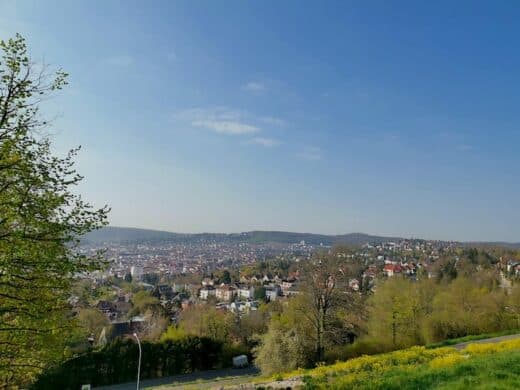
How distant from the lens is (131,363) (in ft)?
123

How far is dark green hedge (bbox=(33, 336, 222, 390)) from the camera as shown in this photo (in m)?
33.2

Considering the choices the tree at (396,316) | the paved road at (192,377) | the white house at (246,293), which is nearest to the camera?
the paved road at (192,377)

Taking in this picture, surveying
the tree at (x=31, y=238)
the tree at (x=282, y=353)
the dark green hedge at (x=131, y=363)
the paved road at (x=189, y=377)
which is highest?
the tree at (x=31, y=238)

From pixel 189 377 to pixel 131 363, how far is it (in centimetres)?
547

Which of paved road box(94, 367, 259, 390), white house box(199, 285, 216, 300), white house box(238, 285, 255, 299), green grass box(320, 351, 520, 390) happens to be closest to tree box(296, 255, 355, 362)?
paved road box(94, 367, 259, 390)

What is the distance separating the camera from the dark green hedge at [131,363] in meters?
33.2

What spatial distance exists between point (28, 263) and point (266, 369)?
25.1 meters

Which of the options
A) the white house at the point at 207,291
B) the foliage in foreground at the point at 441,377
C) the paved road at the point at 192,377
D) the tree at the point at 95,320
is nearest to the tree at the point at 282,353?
the paved road at the point at 192,377

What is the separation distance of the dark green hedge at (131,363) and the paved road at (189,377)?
1123 mm

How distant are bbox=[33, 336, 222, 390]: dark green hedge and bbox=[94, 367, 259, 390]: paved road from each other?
1123 mm

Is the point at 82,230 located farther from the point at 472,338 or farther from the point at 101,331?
the point at 101,331

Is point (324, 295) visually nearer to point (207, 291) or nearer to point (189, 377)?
point (189, 377)

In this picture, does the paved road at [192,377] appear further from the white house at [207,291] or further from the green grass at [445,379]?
the white house at [207,291]

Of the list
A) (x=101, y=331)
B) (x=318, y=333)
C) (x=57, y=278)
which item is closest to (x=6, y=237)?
(x=57, y=278)
